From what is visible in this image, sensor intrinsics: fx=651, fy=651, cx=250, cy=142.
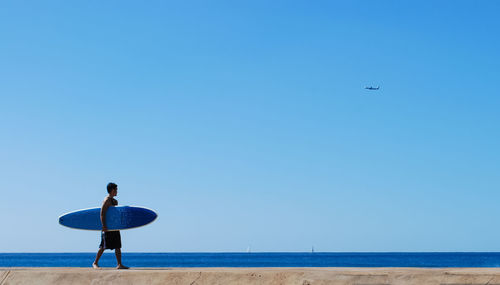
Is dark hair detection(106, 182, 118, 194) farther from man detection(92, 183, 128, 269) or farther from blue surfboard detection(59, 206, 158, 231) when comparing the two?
blue surfboard detection(59, 206, 158, 231)

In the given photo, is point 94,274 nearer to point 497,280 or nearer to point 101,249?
point 101,249

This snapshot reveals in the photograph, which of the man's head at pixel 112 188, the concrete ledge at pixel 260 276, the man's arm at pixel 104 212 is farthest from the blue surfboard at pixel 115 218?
the concrete ledge at pixel 260 276

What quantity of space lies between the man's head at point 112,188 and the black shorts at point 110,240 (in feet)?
2.17

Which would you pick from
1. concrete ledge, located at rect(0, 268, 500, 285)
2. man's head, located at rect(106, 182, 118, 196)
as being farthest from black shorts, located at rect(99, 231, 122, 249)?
concrete ledge, located at rect(0, 268, 500, 285)

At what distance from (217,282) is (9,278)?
332 centimetres

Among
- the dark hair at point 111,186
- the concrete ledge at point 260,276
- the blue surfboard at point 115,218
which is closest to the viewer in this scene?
the concrete ledge at point 260,276

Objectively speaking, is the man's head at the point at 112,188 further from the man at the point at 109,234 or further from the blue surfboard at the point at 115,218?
the blue surfboard at the point at 115,218

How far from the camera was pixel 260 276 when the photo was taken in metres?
8.73

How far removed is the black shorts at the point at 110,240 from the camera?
1095 centimetres

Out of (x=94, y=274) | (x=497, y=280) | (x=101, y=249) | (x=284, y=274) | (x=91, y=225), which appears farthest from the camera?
(x=91, y=225)

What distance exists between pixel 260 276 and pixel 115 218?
359cm

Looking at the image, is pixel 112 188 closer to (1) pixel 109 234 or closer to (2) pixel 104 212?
(2) pixel 104 212

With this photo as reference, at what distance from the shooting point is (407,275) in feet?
26.8

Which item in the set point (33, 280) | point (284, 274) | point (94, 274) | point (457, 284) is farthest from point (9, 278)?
point (457, 284)
